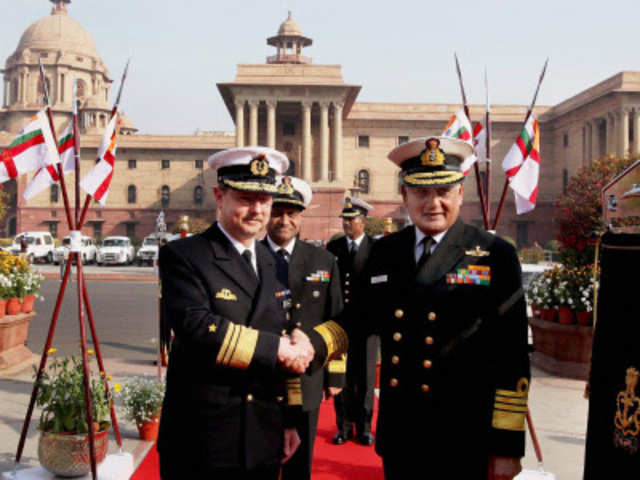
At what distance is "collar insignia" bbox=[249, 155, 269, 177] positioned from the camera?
304 centimetres

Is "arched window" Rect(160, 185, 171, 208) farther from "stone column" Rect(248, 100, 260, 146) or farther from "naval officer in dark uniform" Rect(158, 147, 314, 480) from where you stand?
"naval officer in dark uniform" Rect(158, 147, 314, 480)

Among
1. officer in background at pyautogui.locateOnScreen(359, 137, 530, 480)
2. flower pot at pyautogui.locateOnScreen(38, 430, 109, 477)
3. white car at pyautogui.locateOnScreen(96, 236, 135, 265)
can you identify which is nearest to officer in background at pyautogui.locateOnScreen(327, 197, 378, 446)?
flower pot at pyautogui.locateOnScreen(38, 430, 109, 477)

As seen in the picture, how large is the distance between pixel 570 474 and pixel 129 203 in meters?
62.2

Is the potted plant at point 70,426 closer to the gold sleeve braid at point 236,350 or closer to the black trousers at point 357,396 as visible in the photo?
the black trousers at point 357,396

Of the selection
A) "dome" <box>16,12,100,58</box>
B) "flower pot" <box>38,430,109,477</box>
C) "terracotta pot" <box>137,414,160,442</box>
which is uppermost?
"dome" <box>16,12,100,58</box>

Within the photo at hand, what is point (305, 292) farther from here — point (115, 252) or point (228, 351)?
point (115, 252)

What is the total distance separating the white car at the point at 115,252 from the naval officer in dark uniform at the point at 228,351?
129 ft

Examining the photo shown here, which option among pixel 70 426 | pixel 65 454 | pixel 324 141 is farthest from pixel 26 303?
pixel 324 141

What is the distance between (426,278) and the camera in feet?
9.75

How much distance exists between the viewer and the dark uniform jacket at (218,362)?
2684 mm

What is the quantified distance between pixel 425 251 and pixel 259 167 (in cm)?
94

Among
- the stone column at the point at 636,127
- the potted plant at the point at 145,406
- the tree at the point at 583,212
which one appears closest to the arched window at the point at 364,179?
the stone column at the point at 636,127

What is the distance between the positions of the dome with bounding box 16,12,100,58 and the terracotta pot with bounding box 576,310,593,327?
8761cm

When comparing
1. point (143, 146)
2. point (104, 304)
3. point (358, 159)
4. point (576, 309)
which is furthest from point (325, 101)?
point (576, 309)
